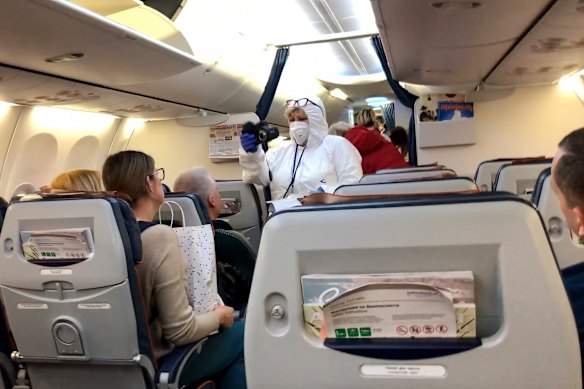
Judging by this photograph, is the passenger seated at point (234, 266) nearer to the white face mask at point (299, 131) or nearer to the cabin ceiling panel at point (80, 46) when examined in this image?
the cabin ceiling panel at point (80, 46)

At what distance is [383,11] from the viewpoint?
326cm

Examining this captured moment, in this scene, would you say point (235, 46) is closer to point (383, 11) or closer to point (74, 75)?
point (74, 75)

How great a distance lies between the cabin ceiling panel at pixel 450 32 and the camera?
10.5 ft

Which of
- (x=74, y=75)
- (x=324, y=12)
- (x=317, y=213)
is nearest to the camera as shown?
(x=317, y=213)

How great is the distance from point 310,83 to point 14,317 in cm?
833

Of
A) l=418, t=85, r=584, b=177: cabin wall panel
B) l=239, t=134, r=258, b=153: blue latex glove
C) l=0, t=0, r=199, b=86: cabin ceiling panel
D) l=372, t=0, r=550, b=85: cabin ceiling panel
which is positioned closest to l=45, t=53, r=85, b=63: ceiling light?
l=0, t=0, r=199, b=86: cabin ceiling panel

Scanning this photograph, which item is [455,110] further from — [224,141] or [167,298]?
[167,298]

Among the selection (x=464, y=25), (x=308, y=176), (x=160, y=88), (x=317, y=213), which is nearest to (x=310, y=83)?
(x=160, y=88)

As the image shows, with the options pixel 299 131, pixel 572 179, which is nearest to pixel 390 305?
pixel 572 179

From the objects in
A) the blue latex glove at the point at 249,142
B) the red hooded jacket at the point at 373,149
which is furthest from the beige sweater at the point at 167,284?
the red hooded jacket at the point at 373,149

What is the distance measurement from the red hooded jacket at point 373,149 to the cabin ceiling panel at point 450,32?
741 millimetres

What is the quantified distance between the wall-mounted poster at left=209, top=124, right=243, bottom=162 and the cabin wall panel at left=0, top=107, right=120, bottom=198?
51.0 inches

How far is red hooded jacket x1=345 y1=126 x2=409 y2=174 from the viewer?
5.76 m

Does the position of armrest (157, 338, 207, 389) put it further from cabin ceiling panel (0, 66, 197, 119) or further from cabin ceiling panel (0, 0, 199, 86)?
cabin ceiling panel (0, 66, 197, 119)
